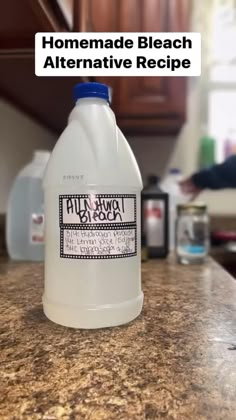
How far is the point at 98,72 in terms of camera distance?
68 cm

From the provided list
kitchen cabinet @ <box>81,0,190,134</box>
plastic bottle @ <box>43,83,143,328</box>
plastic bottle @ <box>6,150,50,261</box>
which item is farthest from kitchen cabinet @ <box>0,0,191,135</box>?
plastic bottle @ <box>43,83,143,328</box>

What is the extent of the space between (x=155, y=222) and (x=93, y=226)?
68 cm

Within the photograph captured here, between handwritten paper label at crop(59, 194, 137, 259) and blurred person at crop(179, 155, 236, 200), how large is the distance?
3.06 feet

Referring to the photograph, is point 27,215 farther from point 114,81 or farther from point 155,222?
point 114,81

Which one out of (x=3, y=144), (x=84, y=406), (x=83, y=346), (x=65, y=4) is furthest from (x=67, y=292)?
(x=3, y=144)

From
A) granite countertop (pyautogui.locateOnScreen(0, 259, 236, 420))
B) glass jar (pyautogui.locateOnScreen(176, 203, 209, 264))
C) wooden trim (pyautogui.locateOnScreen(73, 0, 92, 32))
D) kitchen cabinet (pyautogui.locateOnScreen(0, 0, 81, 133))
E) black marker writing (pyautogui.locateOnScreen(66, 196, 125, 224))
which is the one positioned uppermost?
wooden trim (pyautogui.locateOnScreen(73, 0, 92, 32))

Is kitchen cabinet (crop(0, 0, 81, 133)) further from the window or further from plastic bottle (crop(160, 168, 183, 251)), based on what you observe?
the window

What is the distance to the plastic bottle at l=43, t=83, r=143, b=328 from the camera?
0.45m

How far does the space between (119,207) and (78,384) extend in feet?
0.71

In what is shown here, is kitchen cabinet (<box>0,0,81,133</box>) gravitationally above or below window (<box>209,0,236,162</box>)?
below

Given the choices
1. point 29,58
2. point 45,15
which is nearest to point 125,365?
point 45,15

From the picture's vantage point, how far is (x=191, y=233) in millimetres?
1092

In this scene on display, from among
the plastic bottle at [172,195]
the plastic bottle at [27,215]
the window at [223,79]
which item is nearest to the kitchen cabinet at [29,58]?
the plastic bottle at [27,215]

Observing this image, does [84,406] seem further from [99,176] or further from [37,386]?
[99,176]
